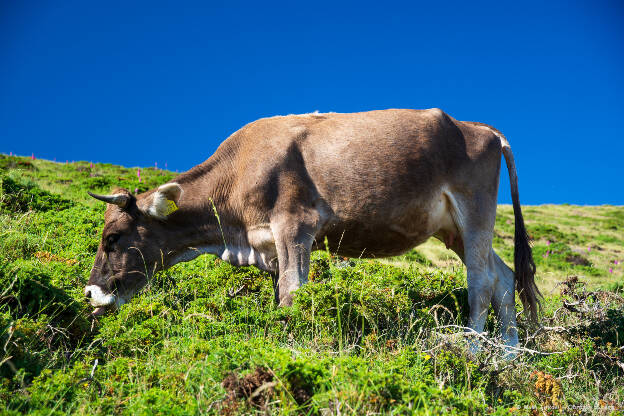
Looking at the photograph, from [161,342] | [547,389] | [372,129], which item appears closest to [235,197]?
[372,129]

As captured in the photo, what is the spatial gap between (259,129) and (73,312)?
3410mm

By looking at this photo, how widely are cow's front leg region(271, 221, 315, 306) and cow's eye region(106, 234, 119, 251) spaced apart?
7.69ft

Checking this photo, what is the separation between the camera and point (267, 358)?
3.51m

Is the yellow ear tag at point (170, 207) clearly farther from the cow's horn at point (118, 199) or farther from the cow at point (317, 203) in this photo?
the cow's horn at point (118, 199)

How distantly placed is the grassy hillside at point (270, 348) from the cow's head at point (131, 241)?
0.35 metres

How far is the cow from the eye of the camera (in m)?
6.33

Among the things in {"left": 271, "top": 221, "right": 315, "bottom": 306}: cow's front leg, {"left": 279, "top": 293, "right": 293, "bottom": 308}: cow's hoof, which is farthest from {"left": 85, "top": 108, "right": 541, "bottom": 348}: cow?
{"left": 279, "top": 293, "right": 293, "bottom": 308}: cow's hoof

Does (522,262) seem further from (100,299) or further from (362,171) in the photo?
(100,299)

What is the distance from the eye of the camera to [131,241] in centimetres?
672

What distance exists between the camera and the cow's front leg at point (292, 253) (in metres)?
5.98

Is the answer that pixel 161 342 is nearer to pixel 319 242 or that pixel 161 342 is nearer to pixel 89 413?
pixel 89 413

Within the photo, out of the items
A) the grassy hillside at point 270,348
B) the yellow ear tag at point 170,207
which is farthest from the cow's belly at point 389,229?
the yellow ear tag at point 170,207

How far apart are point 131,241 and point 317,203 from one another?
106 inches

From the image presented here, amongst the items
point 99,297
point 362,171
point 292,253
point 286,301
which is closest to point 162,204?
point 99,297
